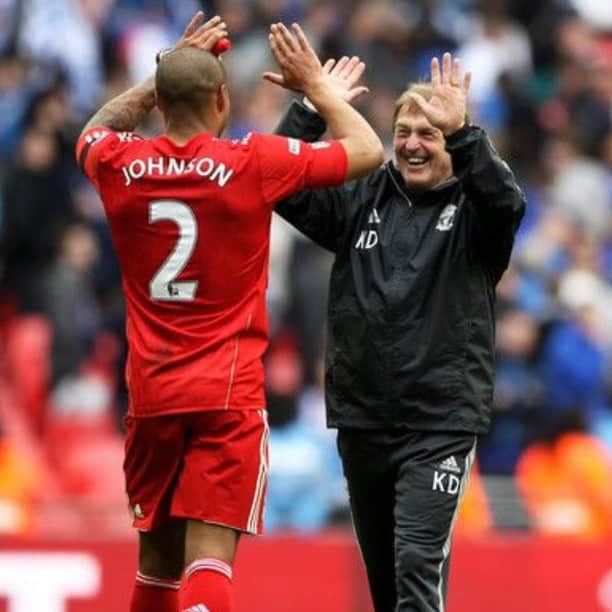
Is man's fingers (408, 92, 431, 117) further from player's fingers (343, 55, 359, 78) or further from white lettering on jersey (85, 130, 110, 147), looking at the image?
white lettering on jersey (85, 130, 110, 147)

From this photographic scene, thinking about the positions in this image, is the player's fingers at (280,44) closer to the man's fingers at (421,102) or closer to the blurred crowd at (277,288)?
the man's fingers at (421,102)

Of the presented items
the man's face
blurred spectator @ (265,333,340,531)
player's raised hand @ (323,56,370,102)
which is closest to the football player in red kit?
player's raised hand @ (323,56,370,102)

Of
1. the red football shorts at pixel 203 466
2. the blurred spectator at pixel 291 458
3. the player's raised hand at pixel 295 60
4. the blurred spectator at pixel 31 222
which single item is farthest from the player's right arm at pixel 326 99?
the blurred spectator at pixel 31 222

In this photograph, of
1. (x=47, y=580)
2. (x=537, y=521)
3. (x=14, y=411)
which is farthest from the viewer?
(x=14, y=411)

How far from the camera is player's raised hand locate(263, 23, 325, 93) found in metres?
7.81

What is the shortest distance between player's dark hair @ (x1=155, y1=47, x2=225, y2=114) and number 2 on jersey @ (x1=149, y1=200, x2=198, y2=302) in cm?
34

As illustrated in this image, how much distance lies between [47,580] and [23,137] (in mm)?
3608

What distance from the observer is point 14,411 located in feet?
41.2

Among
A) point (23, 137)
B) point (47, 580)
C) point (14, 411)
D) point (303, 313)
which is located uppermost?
point (23, 137)

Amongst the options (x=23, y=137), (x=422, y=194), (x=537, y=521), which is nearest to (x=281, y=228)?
(x=23, y=137)

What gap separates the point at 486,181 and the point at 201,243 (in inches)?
41.9

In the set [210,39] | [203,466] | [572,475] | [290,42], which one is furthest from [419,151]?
[572,475]

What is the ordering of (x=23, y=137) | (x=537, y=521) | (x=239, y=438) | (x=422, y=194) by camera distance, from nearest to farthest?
(x=239, y=438), (x=422, y=194), (x=537, y=521), (x=23, y=137)

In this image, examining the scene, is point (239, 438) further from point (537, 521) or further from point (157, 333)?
point (537, 521)
